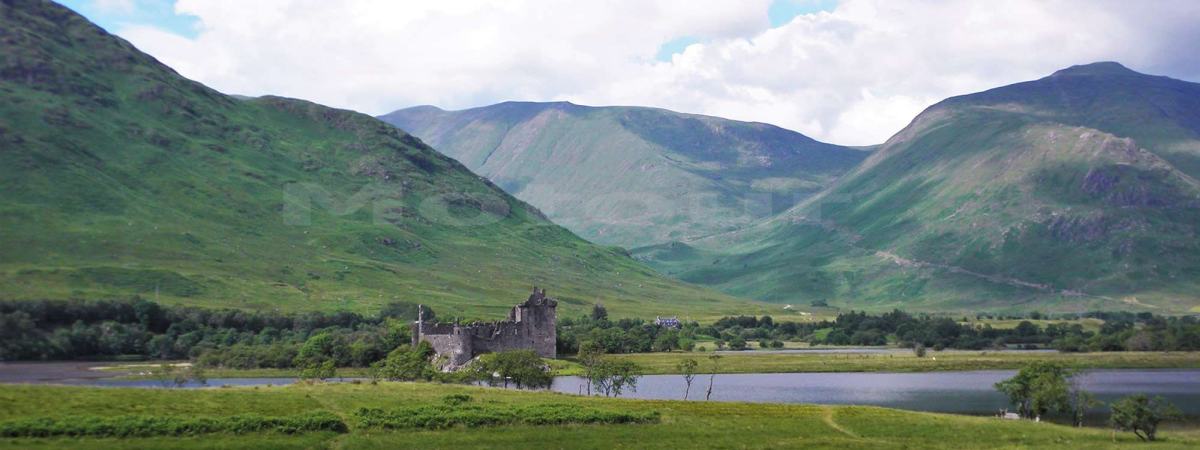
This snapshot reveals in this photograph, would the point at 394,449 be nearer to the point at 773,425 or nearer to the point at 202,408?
the point at 202,408

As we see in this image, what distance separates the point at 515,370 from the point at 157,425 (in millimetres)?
53963

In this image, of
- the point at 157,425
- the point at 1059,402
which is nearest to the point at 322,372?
the point at 157,425

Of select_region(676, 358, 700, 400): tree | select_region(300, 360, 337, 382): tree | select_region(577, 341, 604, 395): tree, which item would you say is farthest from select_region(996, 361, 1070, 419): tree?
select_region(300, 360, 337, 382): tree

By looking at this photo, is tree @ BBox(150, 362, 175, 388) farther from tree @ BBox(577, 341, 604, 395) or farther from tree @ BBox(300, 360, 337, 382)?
tree @ BBox(577, 341, 604, 395)

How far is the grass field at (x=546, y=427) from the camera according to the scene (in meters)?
61.4

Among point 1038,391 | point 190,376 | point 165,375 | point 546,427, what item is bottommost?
point 546,427

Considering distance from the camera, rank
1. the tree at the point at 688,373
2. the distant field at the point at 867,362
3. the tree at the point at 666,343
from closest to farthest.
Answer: the tree at the point at 688,373 < the distant field at the point at 867,362 < the tree at the point at 666,343

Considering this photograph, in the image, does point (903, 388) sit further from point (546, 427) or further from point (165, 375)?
point (165, 375)

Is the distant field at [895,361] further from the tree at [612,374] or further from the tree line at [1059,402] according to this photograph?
the tree line at [1059,402]

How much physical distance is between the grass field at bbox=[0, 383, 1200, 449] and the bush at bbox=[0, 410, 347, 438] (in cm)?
82

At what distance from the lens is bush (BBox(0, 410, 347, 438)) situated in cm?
5734

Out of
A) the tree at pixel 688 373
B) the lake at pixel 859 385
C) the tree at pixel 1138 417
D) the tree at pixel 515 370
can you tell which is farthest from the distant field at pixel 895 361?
the tree at pixel 1138 417

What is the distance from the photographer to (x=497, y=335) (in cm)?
14488

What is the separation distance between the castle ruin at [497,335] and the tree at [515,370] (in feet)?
46.9
